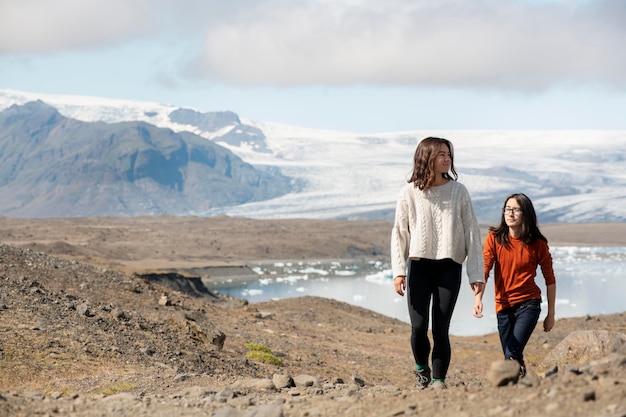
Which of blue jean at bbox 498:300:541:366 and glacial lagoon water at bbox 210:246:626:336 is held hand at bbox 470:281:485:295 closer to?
blue jean at bbox 498:300:541:366

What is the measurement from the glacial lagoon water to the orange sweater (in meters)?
34.8

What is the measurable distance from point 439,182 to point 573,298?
189 ft

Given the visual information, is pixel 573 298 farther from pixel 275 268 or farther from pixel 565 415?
pixel 565 415

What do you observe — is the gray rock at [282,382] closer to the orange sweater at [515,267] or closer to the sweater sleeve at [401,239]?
the sweater sleeve at [401,239]

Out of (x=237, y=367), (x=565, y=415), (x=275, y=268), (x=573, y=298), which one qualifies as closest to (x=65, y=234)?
(x=275, y=268)

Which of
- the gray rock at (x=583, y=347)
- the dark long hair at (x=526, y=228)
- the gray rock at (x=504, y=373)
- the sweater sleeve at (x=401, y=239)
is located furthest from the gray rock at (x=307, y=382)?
the gray rock at (x=583, y=347)

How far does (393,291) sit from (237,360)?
53.2 meters

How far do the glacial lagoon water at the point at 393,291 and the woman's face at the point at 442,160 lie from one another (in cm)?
3529

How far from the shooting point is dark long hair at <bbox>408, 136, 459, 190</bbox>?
7.15 metres

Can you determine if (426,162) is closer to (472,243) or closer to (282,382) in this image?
(472,243)

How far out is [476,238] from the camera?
7.23 m

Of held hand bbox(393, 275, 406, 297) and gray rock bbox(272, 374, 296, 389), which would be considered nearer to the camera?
held hand bbox(393, 275, 406, 297)

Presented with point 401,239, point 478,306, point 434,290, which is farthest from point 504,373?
point 401,239

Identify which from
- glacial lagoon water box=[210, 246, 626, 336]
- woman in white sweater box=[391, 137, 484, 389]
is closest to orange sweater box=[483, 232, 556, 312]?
woman in white sweater box=[391, 137, 484, 389]
